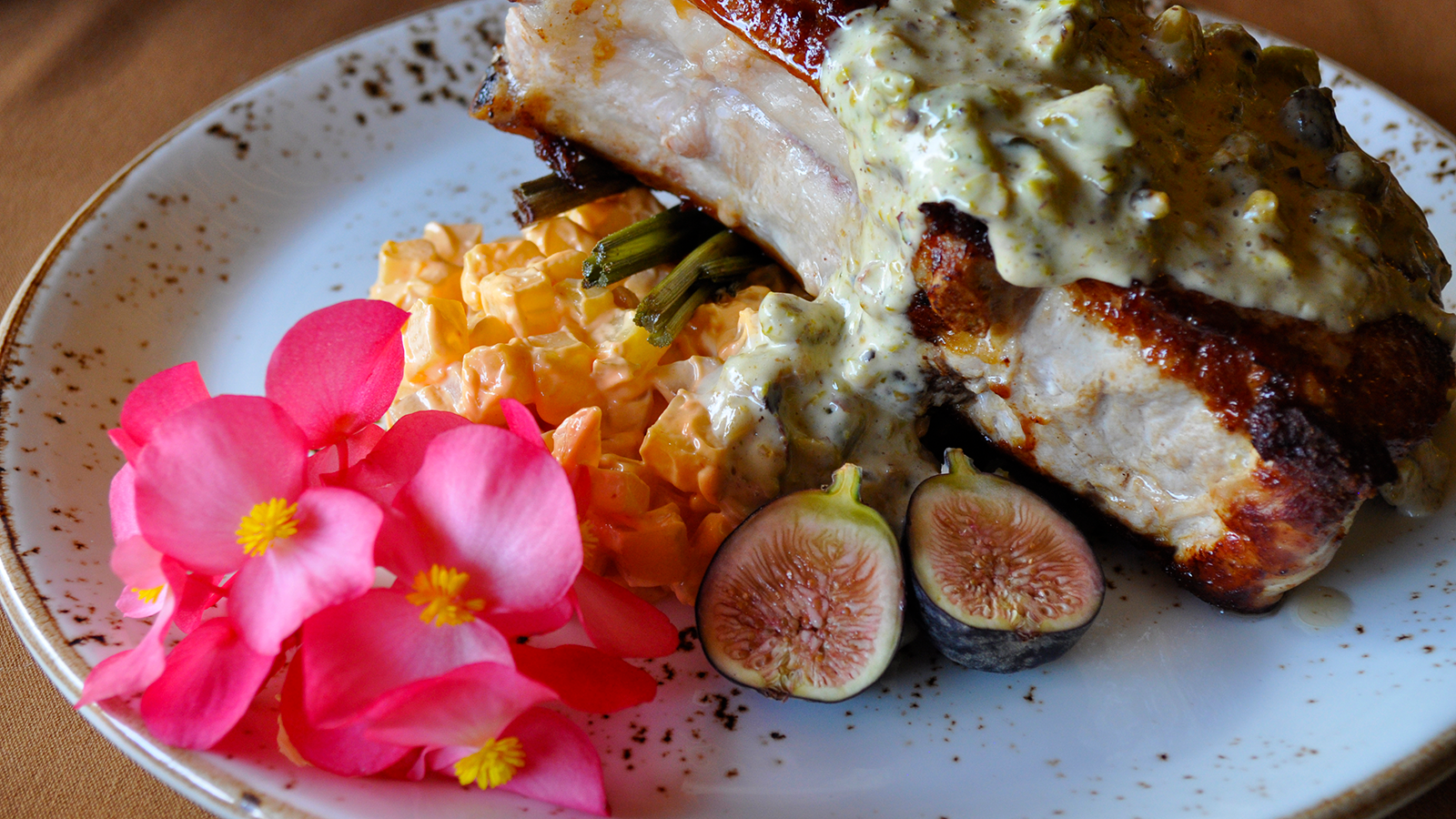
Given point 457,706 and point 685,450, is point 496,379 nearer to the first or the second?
point 685,450

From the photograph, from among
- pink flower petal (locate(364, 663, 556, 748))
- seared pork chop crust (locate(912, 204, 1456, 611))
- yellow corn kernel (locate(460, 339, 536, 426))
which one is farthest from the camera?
yellow corn kernel (locate(460, 339, 536, 426))

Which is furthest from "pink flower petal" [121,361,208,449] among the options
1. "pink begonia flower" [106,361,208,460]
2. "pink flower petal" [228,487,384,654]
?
"pink flower petal" [228,487,384,654]

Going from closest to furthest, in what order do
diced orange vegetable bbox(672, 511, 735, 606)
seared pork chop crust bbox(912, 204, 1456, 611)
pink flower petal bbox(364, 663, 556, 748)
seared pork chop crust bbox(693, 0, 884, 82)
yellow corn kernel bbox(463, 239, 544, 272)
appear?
Result: 1. pink flower petal bbox(364, 663, 556, 748)
2. seared pork chop crust bbox(912, 204, 1456, 611)
3. seared pork chop crust bbox(693, 0, 884, 82)
4. diced orange vegetable bbox(672, 511, 735, 606)
5. yellow corn kernel bbox(463, 239, 544, 272)

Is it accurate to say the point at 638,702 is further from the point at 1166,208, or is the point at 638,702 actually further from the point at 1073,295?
the point at 1166,208

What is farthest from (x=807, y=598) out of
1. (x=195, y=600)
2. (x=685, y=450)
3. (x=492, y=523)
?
(x=195, y=600)

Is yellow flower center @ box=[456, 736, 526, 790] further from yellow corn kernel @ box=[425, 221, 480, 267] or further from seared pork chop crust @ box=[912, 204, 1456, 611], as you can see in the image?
yellow corn kernel @ box=[425, 221, 480, 267]

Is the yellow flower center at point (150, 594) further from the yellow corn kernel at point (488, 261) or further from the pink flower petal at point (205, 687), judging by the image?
the yellow corn kernel at point (488, 261)

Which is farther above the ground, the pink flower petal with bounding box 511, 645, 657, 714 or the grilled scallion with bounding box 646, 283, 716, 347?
the grilled scallion with bounding box 646, 283, 716, 347
